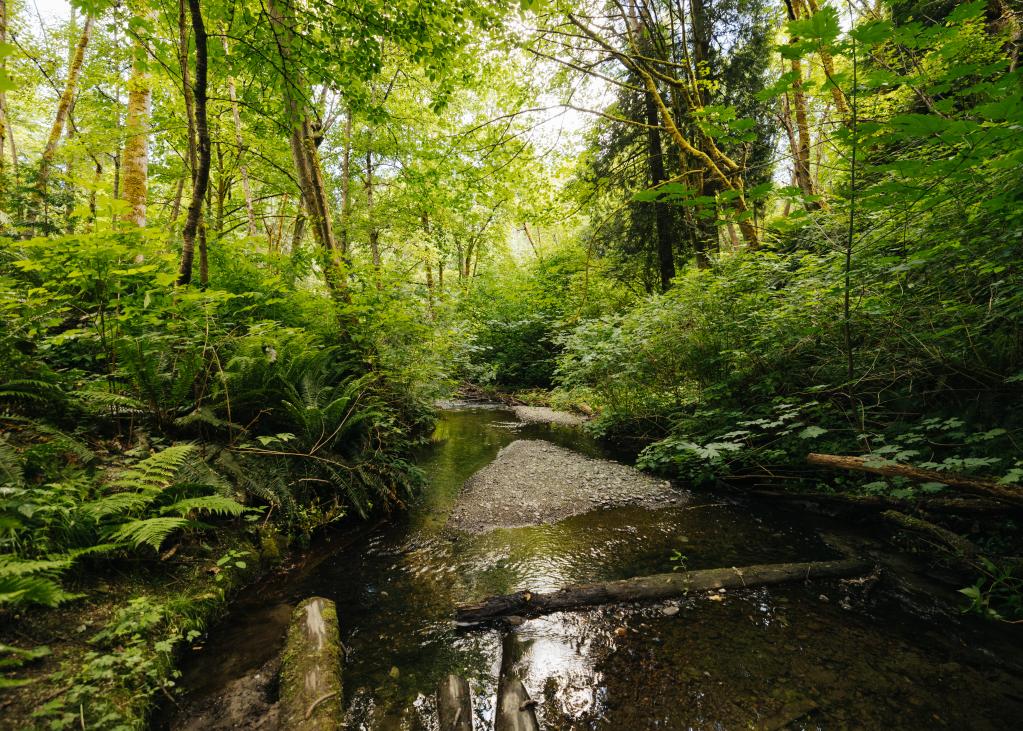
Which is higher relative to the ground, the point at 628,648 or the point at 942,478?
the point at 942,478

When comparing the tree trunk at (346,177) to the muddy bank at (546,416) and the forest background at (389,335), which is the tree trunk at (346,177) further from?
the muddy bank at (546,416)

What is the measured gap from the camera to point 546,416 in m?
10.3

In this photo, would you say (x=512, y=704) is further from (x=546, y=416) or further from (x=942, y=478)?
(x=546, y=416)

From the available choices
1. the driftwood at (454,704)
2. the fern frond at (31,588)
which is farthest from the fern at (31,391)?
the driftwood at (454,704)

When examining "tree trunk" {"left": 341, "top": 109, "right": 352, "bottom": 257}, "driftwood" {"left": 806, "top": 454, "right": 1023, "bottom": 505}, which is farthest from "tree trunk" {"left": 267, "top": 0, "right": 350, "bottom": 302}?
"tree trunk" {"left": 341, "top": 109, "right": 352, "bottom": 257}

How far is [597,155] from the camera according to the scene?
10883 millimetres

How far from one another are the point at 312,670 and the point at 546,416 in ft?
27.1

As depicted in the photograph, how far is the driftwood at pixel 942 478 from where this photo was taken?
8.23 ft

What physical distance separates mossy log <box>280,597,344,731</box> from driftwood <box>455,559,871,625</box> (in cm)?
86

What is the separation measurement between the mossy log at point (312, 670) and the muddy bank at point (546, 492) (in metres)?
1.82

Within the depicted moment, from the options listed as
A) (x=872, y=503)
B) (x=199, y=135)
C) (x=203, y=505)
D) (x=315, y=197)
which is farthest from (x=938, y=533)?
(x=315, y=197)

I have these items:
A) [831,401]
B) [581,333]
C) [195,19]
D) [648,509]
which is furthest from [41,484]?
[581,333]

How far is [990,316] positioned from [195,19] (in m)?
6.90

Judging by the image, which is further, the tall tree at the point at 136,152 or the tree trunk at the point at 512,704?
the tall tree at the point at 136,152
